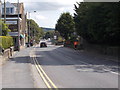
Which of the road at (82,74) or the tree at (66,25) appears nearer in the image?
the road at (82,74)

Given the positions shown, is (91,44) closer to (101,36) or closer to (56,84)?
(101,36)

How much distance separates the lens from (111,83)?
12.7 metres

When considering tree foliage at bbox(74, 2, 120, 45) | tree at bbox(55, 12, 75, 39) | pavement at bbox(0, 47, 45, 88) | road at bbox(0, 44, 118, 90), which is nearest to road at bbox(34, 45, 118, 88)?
road at bbox(0, 44, 118, 90)

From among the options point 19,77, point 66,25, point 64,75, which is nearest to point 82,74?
point 64,75

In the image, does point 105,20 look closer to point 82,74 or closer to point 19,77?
point 82,74

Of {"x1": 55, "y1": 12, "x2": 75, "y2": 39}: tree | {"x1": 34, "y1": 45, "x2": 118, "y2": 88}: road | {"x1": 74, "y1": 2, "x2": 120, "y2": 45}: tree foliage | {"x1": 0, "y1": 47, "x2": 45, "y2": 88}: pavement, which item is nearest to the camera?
{"x1": 34, "y1": 45, "x2": 118, "y2": 88}: road

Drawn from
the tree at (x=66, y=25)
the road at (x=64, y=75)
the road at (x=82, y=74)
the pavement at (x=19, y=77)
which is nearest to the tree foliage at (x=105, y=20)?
the road at (x=82, y=74)

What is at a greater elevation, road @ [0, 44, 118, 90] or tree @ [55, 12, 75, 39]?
tree @ [55, 12, 75, 39]

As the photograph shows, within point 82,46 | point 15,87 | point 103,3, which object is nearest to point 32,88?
point 15,87

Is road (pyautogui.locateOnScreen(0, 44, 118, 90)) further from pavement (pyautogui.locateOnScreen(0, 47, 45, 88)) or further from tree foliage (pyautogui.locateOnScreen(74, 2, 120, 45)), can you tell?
tree foliage (pyautogui.locateOnScreen(74, 2, 120, 45))

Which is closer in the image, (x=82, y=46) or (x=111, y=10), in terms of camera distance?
(x=111, y=10)

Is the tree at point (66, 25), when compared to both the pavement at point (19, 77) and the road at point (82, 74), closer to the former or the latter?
the road at point (82, 74)

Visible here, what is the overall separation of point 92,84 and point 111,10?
60.4 ft

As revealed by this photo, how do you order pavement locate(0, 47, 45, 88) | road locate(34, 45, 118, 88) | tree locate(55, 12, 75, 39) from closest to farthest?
road locate(34, 45, 118, 88) → pavement locate(0, 47, 45, 88) → tree locate(55, 12, 75, 39)
